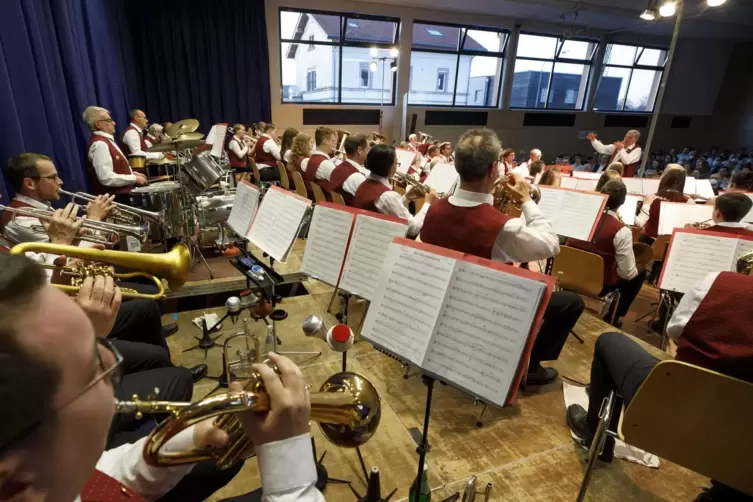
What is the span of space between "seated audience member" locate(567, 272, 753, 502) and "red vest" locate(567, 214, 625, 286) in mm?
1446

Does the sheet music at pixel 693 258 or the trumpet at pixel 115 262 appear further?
the sheet music at pixel 693 258

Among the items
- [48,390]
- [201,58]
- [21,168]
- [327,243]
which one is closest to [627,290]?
[327,243]

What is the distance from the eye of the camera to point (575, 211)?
11.3ft

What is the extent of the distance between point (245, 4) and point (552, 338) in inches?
416

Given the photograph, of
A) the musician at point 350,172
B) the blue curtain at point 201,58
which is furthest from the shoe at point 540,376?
the blue curtain at point 201,58

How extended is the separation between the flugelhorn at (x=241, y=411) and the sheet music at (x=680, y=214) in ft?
13.7

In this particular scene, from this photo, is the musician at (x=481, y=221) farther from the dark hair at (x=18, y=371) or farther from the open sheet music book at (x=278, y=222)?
the dark hair at (x=18, y=371)

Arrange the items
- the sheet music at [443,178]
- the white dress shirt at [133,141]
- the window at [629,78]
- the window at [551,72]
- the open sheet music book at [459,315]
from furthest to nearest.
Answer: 1. the window at [629,78]
2. the window at [551,72]
3. the white dress shirt at [133,141]
4. the sheet music at [443,178]
5. the open sheet music book at [459,315]

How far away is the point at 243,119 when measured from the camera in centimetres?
1037

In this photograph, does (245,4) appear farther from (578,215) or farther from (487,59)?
(578,215)

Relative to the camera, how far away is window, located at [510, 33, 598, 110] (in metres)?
12.6

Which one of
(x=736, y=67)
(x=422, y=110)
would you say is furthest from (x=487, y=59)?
(x=736, y=67)

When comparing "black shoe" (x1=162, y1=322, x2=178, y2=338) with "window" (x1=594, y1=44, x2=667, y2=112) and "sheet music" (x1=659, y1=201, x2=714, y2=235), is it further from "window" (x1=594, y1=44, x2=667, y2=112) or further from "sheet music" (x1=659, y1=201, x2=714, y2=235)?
"window" (x1=594, y1=44, x2=667, y2=112)

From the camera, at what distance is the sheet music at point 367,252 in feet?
6.61
